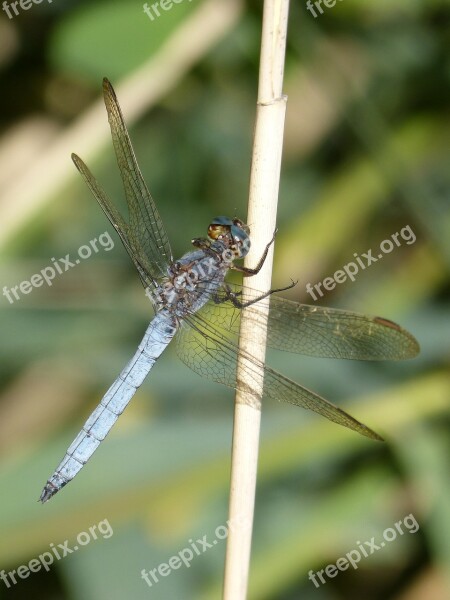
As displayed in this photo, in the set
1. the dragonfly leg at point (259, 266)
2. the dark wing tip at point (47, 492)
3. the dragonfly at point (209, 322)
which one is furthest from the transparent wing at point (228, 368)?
the dark wing tip at point (47, 492)

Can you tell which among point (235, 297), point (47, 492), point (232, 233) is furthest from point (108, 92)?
point (47, 492)

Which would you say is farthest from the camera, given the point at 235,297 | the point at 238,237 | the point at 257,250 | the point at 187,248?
the point at 187,248

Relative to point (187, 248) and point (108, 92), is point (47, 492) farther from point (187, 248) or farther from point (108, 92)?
point (187, 248)

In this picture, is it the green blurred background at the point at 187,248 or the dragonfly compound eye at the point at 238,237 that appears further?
the green blurred background at the point at 187,248

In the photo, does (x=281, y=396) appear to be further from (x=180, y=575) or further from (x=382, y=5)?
(x=382, y=5)

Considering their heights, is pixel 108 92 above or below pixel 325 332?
above

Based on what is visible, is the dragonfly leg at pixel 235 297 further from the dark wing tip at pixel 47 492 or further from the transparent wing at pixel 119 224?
the dark wing tip at pixel 47 492

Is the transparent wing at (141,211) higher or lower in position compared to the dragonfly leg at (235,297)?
higher

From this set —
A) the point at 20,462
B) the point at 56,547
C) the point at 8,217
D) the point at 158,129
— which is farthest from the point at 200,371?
the point at 158,129
